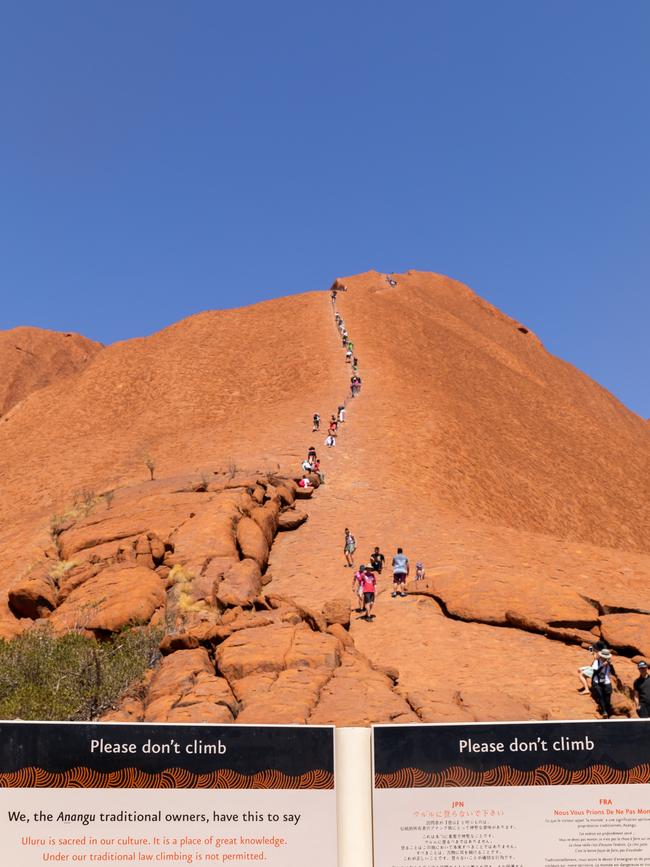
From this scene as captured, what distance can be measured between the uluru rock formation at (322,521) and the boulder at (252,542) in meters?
Answer: 0.08

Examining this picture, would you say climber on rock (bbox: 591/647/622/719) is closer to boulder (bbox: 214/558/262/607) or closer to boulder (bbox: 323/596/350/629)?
boulder (bbox: 323/596/350/629)

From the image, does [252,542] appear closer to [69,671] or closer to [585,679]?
[69,671]

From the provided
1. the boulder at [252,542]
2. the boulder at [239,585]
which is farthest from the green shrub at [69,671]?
Result: the boulder at [252,542]

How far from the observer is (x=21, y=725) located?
19.1 ft

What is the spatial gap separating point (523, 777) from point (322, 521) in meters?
21.5

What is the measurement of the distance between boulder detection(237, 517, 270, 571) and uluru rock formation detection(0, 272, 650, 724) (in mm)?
81

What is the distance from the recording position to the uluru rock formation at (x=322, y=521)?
42.5ft

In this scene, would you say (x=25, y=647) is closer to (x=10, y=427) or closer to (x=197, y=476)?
(x=197, y=476)

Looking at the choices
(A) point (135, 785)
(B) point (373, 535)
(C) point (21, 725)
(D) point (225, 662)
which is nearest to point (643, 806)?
(A) point (135, 785)

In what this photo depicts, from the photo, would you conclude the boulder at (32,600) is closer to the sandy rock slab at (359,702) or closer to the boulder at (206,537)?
the boulder at (206,537)

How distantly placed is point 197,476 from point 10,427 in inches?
1170

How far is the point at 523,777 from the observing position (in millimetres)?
5828

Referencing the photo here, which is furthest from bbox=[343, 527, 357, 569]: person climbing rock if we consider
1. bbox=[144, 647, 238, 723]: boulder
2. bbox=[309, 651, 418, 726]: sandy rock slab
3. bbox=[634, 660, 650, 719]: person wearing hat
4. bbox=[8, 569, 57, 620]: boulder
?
bbox=[634, 660, 650, 719]: person wearing hat

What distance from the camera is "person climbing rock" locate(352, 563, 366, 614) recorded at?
18.4m
